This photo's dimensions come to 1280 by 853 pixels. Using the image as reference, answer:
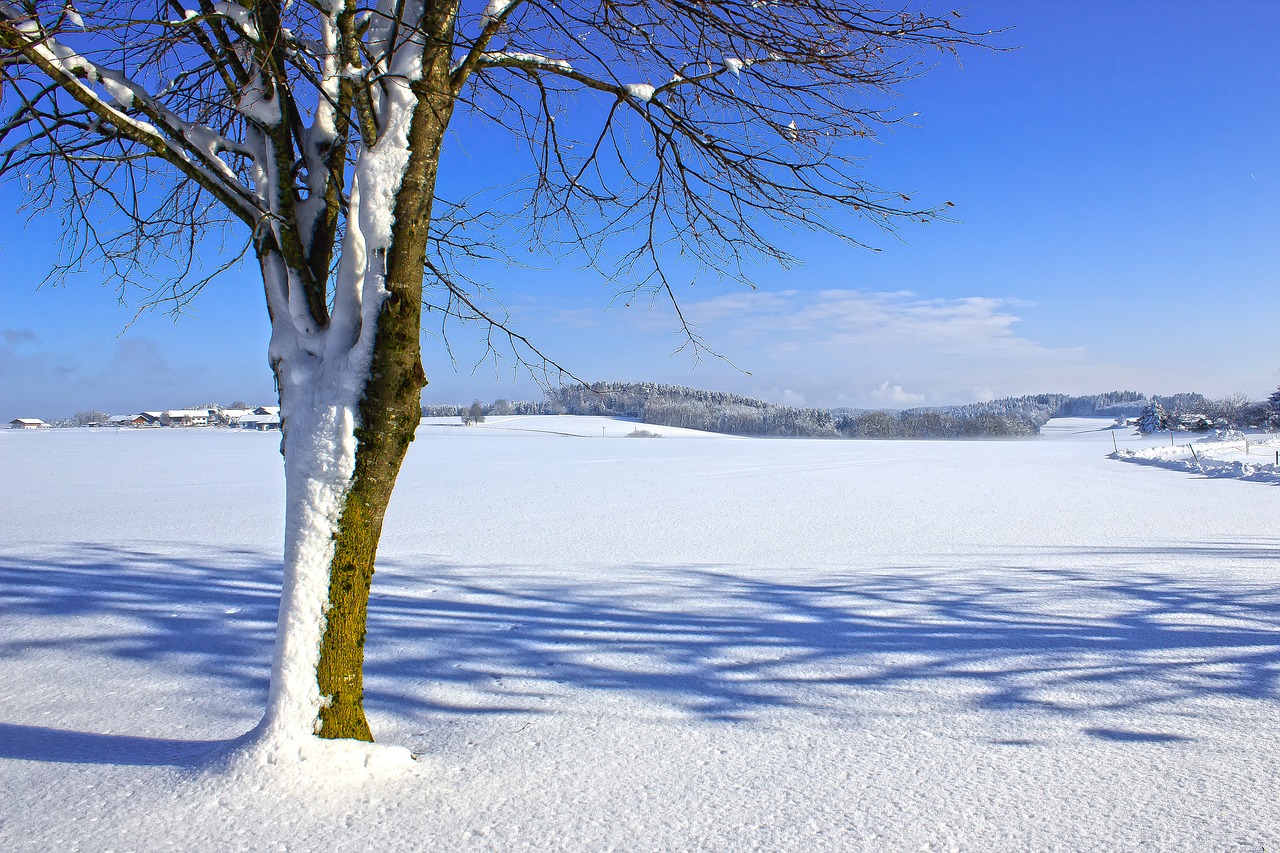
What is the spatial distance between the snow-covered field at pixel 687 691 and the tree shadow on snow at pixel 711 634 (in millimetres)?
30

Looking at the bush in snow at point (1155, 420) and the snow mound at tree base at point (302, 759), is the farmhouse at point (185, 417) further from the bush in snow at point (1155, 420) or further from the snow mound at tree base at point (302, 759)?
the bush in snow at point (1155, 420)

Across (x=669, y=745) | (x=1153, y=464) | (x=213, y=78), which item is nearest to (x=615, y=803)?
(x=669, y=745)

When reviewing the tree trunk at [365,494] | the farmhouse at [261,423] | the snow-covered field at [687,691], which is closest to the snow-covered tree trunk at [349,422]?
the tree trunk at [365,494]

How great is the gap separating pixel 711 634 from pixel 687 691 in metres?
1.08

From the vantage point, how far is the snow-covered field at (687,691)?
7.98 ft

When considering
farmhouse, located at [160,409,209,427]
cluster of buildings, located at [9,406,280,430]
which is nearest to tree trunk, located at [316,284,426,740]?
cluster of buildings, located at [9,406,280,430]

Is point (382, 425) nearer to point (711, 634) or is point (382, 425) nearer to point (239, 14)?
point (239, 14)

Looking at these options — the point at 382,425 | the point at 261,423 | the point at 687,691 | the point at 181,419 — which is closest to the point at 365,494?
the point at 382,425

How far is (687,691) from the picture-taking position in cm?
385

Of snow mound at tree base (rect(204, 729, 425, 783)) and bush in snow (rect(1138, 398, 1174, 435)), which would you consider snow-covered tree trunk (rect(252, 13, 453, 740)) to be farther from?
bush in snow (rect(1138, 398, 1174, 435))

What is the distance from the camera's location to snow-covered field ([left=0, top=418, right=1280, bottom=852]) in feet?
A: 7.98

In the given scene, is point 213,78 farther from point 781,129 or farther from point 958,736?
point 958,736

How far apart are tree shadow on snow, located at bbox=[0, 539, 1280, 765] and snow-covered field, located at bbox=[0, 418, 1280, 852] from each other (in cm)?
3

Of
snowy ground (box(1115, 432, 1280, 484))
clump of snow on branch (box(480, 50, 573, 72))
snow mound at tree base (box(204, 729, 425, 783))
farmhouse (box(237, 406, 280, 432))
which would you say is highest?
clump of snow on branch (box(480, 50, 573, 72))
